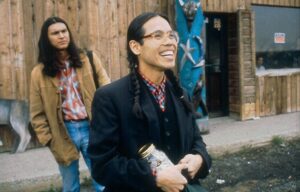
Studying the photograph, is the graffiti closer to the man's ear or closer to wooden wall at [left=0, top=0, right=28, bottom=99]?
wooden wall at [left=0, top=0, right=28, bottom=99]

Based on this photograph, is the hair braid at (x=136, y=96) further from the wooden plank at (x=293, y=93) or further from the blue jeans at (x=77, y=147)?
the wooden plank at (x=293, y=93)

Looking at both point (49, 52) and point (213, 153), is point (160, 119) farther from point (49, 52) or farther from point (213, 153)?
point (213, 153)

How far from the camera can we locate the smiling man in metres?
2.08

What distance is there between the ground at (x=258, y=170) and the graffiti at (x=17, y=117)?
1374mm

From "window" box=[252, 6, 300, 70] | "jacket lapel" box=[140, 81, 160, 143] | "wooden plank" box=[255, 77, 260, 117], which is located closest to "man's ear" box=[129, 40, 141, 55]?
"jacket lapel" box=[140, 81, 160, 143]

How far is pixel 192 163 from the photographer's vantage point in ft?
7.27

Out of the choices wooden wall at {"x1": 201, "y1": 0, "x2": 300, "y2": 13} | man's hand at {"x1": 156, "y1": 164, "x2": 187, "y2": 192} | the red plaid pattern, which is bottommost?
man's hand at {"x1": 156, "y1": 164, "x2": 187, "y2": 192}

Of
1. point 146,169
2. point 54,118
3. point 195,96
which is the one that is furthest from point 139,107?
point 195,96

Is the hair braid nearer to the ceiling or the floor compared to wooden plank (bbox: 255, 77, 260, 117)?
nearer to the ceiling

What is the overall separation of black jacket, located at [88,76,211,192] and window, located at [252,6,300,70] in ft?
23.7

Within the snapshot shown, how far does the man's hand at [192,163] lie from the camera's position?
86.3 inches

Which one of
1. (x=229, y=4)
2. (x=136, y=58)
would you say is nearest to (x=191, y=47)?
(x=229, y=4)

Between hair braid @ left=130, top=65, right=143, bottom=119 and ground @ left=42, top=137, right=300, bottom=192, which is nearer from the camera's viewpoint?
hair braid @ left=130, top=65, right=143, bottom=119

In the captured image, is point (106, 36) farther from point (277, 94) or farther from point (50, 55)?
point (277, 94)
